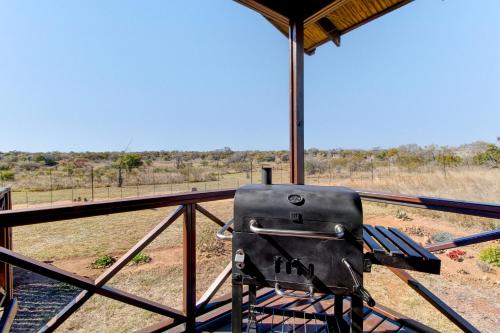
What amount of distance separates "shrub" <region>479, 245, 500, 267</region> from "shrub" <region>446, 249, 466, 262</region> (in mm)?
305

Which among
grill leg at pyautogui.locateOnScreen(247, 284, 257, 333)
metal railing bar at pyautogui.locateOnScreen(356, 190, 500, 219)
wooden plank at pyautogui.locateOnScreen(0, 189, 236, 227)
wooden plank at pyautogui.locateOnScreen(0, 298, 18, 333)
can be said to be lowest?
grill leg at pyautogui.locateOnScreen(247, 284, 257, 333)

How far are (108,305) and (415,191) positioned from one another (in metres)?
9.58

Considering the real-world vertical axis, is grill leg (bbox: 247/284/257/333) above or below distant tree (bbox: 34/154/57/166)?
below

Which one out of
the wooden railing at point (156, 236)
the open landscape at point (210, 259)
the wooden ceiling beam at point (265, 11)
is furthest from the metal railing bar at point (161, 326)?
the wooden ceiling beam at point (265, 11)

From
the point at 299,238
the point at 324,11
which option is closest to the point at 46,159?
the point at 324,11

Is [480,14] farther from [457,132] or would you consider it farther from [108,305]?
[457,132]

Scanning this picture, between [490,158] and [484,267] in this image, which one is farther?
[490,158]

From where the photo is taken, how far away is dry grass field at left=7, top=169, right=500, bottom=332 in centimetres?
314

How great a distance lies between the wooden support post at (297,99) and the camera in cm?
231

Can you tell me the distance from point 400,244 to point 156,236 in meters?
1.49

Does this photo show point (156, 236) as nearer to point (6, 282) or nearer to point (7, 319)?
point (7, 319)

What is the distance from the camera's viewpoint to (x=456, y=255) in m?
4.97

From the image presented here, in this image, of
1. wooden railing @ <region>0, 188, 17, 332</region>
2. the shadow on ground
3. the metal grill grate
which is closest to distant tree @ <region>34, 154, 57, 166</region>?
the shadow on ground

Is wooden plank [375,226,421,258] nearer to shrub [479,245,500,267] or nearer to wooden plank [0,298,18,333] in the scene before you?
wooden plank [0,298,18,333]
